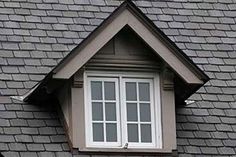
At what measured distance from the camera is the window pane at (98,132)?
14320 millimetres

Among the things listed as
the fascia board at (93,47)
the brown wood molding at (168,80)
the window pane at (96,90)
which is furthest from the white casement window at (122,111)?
the fascia board at (93,47)

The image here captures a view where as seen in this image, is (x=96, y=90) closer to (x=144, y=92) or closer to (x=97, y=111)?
(x=97, y=111)

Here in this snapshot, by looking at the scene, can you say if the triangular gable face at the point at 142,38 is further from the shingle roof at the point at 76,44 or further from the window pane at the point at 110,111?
the shingle roof at the point at 76,44

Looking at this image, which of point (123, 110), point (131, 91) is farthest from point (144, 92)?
point (123, 110)

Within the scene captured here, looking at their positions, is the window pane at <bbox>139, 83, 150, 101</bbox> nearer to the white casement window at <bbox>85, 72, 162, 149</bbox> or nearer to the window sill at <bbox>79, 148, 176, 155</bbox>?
the white casement window at <bbox>85, 72, 162, 149</bbox>

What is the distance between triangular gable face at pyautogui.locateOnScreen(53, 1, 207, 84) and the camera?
14.4 m

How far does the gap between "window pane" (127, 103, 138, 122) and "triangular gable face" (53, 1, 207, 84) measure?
0.75m

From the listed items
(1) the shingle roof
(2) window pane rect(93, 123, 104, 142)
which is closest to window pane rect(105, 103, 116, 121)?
(2) window pane rect(93, 123, 104, 142)

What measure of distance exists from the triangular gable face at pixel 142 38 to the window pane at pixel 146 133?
0.82 meters

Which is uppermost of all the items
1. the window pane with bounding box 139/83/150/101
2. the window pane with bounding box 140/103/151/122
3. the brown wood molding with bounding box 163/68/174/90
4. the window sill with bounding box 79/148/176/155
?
the brown wood molding with bounding box 163/68/174/90

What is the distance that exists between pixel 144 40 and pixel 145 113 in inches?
39.0

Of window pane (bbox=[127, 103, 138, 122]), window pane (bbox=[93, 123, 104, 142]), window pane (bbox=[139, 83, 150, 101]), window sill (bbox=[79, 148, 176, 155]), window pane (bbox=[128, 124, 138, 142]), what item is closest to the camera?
window sill (bbox=[79, 148, 176, 155])

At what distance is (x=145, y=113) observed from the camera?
14.7 meters

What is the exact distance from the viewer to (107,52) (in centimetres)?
1480
